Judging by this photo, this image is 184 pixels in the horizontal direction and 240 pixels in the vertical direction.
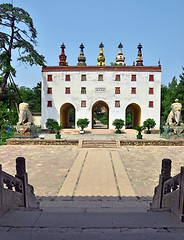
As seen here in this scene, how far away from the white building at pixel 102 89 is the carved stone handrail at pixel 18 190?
22003mm

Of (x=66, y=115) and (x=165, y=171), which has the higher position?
(x=66, y=115)

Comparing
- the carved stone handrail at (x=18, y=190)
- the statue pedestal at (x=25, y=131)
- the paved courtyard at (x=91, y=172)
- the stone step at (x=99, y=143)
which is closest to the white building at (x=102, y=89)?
the statue pedestal at (x=25, y=131)

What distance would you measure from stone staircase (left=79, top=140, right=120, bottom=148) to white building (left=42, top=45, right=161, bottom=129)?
32.8 ft

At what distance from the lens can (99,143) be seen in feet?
54.2

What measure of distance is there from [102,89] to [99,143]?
40.1 ft

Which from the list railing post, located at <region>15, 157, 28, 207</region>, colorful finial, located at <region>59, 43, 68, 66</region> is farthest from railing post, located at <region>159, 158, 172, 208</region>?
colorful finial, located at <region>59, 43, 68, 66</region>

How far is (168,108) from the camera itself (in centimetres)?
3328

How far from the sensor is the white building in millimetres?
26531

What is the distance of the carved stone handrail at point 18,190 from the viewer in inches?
144

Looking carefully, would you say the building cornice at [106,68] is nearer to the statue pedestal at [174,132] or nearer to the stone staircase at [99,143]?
the statue pedestal at [174,132]

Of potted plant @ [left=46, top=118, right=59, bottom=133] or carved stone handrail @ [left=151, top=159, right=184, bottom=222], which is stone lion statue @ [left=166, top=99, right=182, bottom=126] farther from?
carved stone handrail @ [left=151, top=159, right=184, bottom=222]

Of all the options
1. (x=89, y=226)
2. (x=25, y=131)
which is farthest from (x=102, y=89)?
(x=89, y=226)

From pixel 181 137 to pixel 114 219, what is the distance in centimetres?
1705

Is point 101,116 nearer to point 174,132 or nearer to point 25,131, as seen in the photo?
point 174,132
